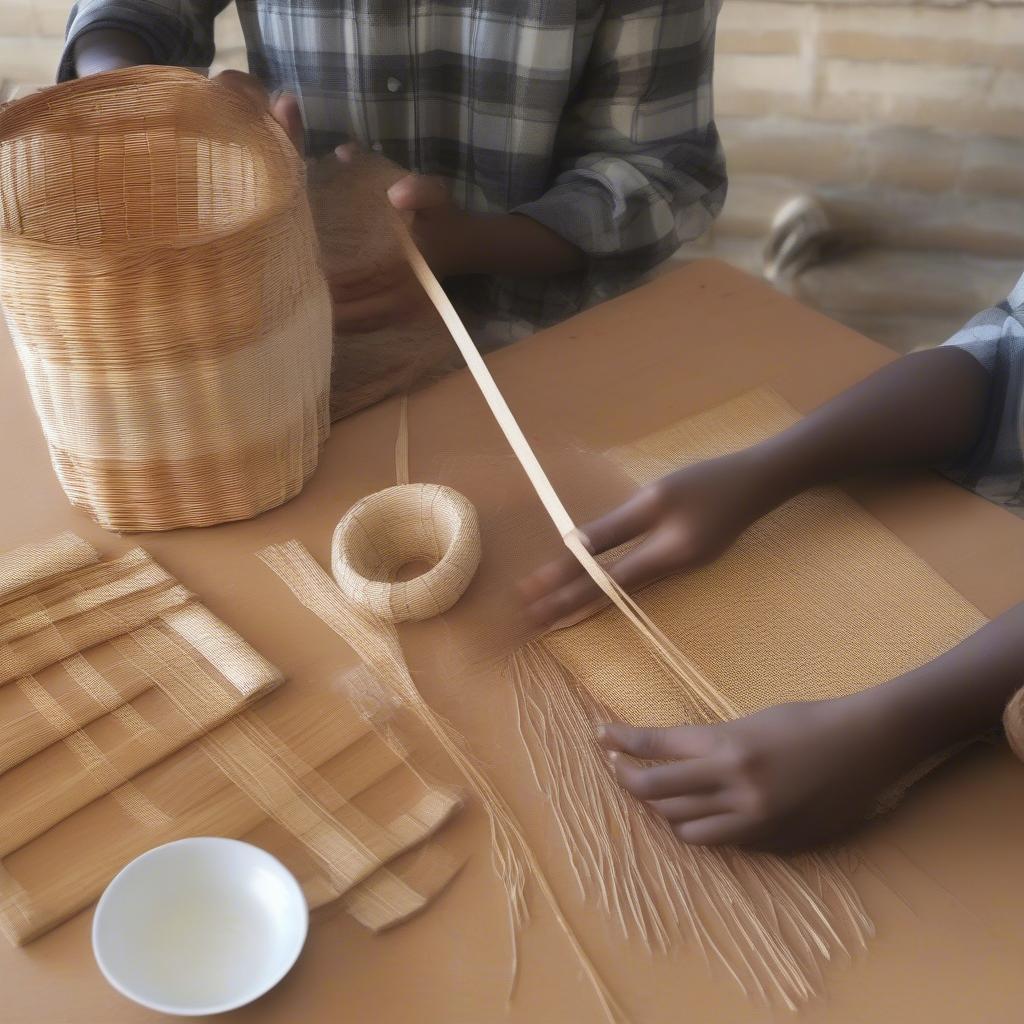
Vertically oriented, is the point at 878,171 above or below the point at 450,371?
below

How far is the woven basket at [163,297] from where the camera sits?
26.1 inches

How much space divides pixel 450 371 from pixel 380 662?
13.1 inches

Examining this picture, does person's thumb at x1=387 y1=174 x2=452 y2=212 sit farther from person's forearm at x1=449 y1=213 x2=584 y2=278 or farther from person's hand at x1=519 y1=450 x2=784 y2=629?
person's hand at x1=519 y1=450 x2=784 y2=629

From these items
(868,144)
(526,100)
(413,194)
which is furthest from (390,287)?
(868,144)

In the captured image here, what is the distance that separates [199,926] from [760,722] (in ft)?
1.09

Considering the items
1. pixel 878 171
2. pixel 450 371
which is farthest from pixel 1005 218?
pixel 450 371

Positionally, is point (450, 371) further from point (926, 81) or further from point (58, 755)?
point (926, 81)

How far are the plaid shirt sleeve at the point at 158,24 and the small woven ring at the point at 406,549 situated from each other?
2.29ft

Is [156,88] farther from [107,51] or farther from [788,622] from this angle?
[788,622]

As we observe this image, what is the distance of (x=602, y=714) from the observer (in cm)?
68

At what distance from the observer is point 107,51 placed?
1.11 metres

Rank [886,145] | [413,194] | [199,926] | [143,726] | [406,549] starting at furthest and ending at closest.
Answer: [886,145]
[413,194]
[406,549]
[143,726]
[199,926]

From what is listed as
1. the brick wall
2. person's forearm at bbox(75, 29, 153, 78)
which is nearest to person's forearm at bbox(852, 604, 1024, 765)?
person's forearm at bbox(75, 29, 153, 78)

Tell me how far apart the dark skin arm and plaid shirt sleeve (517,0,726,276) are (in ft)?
1.37
